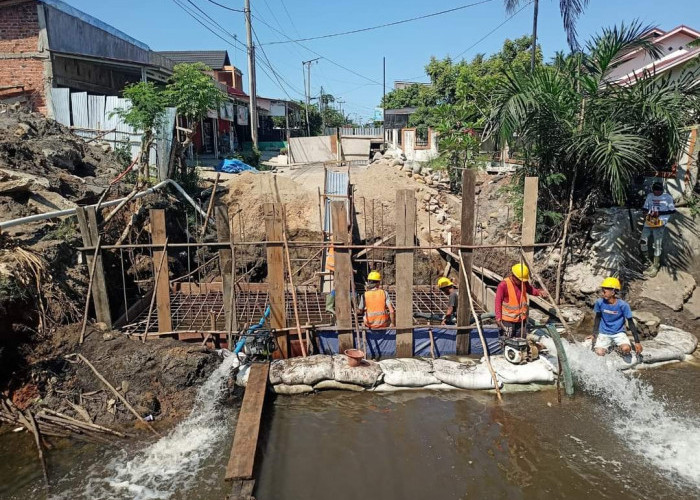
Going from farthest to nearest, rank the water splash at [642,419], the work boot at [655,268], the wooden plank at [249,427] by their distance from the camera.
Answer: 1. the work boot at [655,268]
2. the water splash at [642,419]
3. the wooden plank at [249,427]

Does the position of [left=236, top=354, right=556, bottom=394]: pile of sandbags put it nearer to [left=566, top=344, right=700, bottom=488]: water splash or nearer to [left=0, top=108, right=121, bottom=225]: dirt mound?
[left=566, top=344, right=700, bottom=488]: water splash

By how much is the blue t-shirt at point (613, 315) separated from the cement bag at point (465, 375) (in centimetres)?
195

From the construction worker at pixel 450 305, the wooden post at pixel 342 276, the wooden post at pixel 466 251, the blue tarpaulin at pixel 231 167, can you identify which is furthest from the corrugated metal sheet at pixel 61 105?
the wooden post at pixel 466 251

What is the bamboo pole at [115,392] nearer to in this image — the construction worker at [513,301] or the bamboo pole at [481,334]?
the bamboo pole at [481,334]

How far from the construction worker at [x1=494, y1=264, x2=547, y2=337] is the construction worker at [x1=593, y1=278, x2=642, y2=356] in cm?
88

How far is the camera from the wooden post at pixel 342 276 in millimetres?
7328

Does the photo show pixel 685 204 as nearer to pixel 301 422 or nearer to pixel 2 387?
pixel 301 422

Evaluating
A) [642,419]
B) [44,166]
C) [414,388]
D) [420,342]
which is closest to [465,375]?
[414,388]

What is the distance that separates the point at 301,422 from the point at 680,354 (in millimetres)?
6269

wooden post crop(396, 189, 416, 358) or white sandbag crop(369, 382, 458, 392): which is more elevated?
wooden post crop(396, 189, 416, 358)

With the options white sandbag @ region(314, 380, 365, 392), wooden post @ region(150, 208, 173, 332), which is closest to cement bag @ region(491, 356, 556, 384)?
white sandbag @ region(314, 380, 365, 392)

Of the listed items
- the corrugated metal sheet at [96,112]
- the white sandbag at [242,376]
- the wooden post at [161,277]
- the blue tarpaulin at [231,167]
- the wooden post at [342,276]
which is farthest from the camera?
the blue tarpaulin at [231,167]

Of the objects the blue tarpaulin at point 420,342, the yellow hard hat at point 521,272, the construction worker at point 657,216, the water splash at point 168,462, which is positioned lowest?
the water splash at point 168,462

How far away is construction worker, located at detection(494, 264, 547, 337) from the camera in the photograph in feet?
24.1
